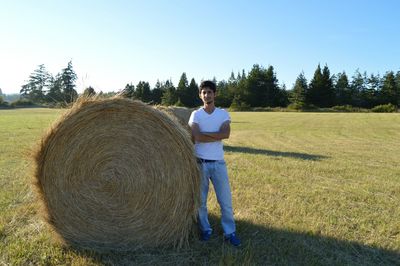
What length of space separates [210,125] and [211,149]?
0.96 feet

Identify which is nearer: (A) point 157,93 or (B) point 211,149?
(B) point 211,149

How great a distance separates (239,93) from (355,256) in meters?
72.7

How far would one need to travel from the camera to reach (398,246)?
5.36 metres

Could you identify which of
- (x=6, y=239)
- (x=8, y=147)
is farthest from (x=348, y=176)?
(x=8, y=147)

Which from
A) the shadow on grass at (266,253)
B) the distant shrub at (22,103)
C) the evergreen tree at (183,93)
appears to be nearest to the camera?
the shadow on grass at (266,253)

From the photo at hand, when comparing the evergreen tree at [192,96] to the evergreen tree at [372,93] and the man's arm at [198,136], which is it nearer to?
the evergreen tree at [372,93]

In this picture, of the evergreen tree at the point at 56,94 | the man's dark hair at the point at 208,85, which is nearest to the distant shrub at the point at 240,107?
the evergreen tree at the point at 56,94

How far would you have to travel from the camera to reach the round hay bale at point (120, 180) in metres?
5.07

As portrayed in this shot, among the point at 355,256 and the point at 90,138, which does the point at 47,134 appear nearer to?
the point at 90,138

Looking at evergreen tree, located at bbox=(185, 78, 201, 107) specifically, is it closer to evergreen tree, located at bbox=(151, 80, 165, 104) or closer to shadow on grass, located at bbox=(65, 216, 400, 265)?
evergreen tree, located at bbox=(151, 80, 165, 104)

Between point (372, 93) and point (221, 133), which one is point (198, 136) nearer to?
point (221, 133)

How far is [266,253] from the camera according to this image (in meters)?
4.94

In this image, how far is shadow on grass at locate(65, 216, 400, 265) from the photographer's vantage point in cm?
474

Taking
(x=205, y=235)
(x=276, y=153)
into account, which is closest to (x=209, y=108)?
(x=205, y=235)
